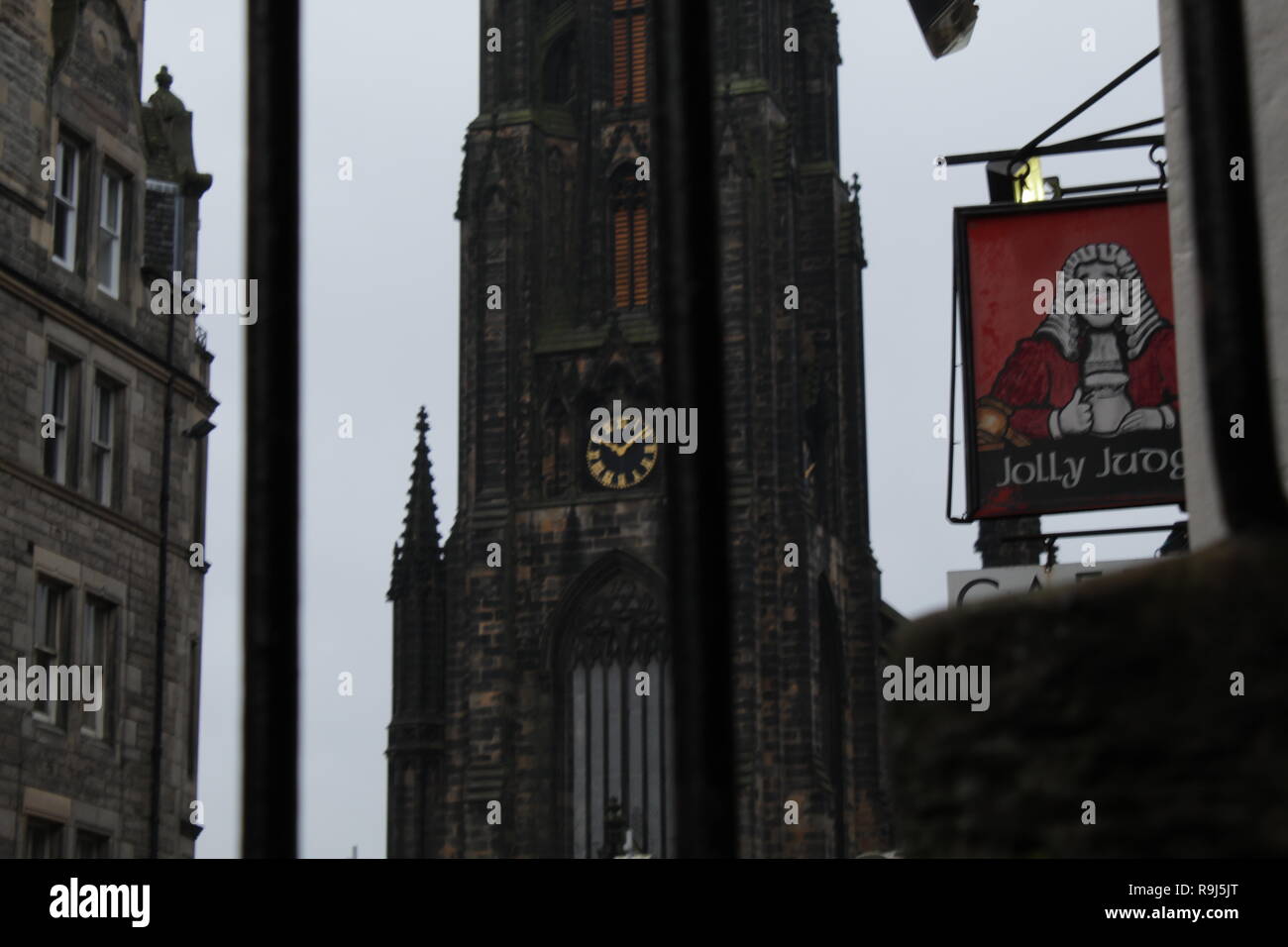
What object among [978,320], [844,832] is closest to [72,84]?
[978,320]

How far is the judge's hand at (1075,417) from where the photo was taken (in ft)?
51.7

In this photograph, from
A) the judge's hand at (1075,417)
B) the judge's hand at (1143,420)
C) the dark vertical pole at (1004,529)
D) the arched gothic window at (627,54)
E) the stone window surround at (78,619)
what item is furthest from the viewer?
the arched gothic window at (627,54)

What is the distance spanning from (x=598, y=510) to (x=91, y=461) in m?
38.3

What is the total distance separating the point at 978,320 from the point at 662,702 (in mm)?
51422

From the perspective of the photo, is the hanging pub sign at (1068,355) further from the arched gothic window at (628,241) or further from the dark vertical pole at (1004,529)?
Result: the arched gothic window at (628,241)

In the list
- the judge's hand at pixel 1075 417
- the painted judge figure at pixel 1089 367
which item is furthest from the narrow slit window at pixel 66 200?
the judge's hand at pixel 1075 417

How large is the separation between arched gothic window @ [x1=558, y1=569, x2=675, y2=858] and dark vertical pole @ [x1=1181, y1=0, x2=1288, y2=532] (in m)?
65.7

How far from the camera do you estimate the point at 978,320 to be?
1625 centimetres

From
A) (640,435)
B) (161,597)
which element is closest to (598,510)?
(640,435)

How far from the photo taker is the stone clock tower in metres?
68.4

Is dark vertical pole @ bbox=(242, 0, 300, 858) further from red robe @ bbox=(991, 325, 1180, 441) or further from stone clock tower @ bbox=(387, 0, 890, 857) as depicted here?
stone clock tower @ bbox=(387, 0, 890, 857)

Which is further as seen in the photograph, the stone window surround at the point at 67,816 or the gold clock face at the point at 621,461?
the gold clock face at the point at 621,461

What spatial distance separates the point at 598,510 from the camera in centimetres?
6956

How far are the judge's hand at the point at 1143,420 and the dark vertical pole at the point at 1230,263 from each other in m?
13.3
